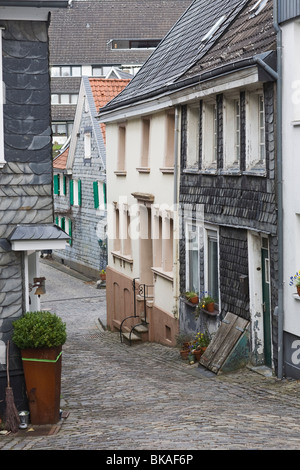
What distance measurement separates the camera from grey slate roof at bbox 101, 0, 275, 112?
55.6ft

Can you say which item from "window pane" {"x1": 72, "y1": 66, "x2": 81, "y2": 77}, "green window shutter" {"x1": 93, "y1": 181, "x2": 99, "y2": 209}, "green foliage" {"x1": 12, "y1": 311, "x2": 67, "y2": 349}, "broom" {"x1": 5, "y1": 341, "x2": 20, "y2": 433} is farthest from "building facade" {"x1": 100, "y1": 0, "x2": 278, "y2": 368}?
"window pane" {"x1": 72, "y1": 66, "x2": 81, "y2": 77}

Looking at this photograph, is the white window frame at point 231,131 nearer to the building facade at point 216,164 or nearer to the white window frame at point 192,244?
the building facade at point 216,164

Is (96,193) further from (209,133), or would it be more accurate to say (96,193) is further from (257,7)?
(257,7)

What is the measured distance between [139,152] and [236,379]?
10.0 m

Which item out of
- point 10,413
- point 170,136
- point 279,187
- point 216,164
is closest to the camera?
point 10,413

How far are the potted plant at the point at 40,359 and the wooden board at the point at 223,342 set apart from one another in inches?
192

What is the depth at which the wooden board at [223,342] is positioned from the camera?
16.5 m

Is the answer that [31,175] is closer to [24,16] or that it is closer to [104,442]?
[24,16]

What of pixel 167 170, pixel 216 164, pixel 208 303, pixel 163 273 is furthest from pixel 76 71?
pixel 208 303

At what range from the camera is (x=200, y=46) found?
21141 millimetres

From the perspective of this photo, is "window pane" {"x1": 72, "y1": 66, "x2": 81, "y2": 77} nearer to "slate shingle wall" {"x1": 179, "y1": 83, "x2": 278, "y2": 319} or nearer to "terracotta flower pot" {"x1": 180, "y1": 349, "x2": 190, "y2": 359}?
"slate shingle wall" {"x1": 179, "y1": 83, "x2": 278, "y2": 319}

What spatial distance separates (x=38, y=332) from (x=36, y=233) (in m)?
1.36

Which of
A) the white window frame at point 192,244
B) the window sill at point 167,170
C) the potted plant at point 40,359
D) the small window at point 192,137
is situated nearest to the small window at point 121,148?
the window sill at point 167,170

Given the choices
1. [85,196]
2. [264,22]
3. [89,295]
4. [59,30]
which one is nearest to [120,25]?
[59,30]
